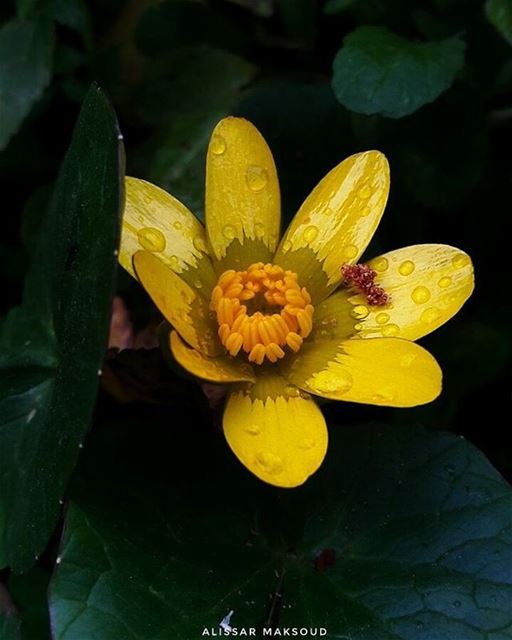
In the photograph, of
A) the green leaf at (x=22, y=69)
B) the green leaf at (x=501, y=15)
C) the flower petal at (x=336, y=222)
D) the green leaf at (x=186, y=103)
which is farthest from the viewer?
the green leaf at (x=186, y=103)

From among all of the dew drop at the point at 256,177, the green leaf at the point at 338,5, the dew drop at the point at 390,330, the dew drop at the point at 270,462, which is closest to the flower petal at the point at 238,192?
the dew drop at the point at 256,177

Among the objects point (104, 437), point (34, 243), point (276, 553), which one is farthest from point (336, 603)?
point (34, 243)

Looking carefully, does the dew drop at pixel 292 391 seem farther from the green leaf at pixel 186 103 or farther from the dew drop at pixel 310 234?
the green leaf at pixel 186 103

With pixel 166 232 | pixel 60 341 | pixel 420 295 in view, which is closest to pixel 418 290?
pixel 420 295

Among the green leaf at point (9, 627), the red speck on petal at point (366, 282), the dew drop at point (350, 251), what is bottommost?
the green leaf at point (9, 627)

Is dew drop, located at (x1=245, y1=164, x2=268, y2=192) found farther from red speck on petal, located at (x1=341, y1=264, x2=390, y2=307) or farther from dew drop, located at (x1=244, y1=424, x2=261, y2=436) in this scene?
dew drop, located at (x1=244, y1=424, x2=261, y2=436)

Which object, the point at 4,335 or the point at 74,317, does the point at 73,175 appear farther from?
the point at 4,335

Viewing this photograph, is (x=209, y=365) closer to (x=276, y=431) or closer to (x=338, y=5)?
(x=276, y=431)
